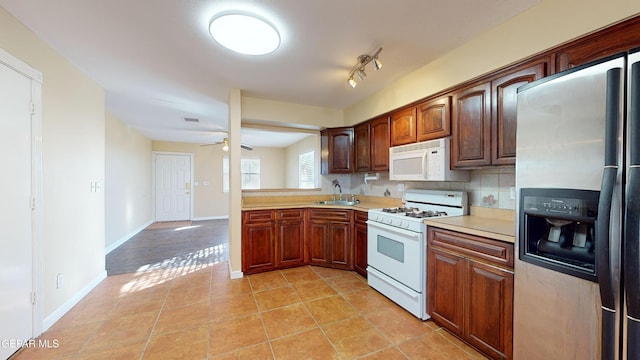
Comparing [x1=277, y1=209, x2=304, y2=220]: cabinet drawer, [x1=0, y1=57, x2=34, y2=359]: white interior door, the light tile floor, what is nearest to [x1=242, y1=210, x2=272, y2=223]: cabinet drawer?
[x1=277, y1=209, x2=304, y2=220]: cabinet drawer

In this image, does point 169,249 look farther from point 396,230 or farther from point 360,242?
point 396,230

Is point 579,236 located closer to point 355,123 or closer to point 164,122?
point 355,123

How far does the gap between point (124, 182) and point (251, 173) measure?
3756 mm

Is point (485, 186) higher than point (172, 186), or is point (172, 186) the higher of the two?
point (485, 186)

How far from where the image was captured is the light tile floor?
69.9 inches

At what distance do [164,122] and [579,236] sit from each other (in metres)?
5.87

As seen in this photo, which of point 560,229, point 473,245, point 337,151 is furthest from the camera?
point 337,151

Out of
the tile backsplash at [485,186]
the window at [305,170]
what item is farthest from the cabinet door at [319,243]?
the window at [305,170]

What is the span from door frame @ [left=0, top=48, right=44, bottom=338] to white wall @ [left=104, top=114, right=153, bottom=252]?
2.50m

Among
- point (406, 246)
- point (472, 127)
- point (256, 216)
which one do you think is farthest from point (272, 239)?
point (472, 127)

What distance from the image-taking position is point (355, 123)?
367 centimetres

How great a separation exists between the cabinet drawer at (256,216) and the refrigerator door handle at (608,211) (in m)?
2.96

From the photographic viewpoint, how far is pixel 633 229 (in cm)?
92

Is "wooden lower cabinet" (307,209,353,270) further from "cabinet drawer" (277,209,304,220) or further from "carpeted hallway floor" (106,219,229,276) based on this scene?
"carpeted hallway floor" (106,219,229,276)
